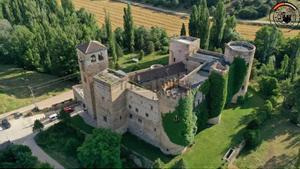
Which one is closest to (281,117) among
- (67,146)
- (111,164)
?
(111,164)

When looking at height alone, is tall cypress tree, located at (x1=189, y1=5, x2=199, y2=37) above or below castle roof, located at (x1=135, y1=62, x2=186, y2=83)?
above

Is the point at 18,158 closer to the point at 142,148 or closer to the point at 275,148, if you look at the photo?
the point at 142,148

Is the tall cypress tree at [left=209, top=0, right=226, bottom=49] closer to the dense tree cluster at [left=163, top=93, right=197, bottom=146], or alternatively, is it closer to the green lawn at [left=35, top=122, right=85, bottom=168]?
the dense tree cluster at [left=163, top=93, right=197, bottom=146]

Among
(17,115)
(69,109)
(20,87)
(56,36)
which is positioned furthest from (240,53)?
(20,87)

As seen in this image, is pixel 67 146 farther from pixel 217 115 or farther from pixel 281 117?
pixel 281 117

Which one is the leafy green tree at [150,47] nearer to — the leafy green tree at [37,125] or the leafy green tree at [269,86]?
the leafy green tree at [269,86]

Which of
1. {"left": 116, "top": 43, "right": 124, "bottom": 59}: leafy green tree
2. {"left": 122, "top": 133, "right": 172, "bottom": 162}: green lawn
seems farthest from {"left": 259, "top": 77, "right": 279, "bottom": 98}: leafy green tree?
{"left": 116, "top": 43, "right": 124, "bottom": 59}: leafy green tree

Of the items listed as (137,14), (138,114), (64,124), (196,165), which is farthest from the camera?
(137,14)
